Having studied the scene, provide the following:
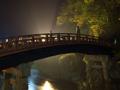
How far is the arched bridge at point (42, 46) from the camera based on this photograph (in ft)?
101

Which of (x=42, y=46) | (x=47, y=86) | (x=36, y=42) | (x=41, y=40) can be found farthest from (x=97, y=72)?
(x=36, y=42)

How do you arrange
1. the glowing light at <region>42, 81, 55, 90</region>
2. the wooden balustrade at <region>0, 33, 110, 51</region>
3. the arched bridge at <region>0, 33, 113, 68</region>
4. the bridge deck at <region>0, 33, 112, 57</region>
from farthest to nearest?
the glowing light at <region>42, 81, 55, 90</region> → the wooden balustrade at <region>0, 33, 110, 51</region> → the arched bridge at <region>0, 33, 113, 68</region> → the bridge deck at <region>0, 33, 112, 57</region>

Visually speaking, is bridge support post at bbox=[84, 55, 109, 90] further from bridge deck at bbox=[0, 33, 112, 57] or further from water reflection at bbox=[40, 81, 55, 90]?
water reflection at bbox=[40, 81, 55, 90]

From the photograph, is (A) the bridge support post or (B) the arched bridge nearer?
(B) the arched bridge

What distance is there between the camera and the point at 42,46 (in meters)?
34.9

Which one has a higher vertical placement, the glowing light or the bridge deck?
the bridge deck

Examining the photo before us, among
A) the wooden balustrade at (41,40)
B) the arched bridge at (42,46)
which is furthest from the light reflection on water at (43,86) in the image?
the wooden balustrade at (41,40)

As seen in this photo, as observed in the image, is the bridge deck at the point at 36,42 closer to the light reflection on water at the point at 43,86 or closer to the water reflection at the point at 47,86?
the water reflection at the point at 47,86

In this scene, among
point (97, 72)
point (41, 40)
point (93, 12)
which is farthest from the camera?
point (97, 72)

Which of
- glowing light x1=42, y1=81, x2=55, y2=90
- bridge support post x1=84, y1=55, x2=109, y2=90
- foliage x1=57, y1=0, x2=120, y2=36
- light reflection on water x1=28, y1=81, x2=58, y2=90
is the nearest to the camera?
foliage x1=57, y1=0, x2=120, y2=36

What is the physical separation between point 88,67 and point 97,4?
10360mm

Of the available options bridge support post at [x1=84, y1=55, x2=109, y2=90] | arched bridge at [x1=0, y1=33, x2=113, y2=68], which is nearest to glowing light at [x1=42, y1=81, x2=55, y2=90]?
bridge support post at [x1=84, y1=55, x2=109, y2=90]

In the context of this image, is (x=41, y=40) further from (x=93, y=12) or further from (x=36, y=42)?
(x=93, y=12)

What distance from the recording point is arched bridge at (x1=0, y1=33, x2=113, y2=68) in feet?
101
